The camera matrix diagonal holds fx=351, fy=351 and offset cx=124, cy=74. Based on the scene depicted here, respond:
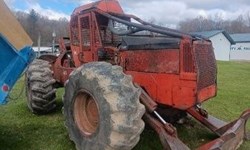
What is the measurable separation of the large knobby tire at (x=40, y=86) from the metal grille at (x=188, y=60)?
3665 millimetres

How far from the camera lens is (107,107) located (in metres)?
4.75

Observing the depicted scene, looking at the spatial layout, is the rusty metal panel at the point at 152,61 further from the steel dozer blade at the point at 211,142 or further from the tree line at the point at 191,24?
the tree line at the point at 191,24

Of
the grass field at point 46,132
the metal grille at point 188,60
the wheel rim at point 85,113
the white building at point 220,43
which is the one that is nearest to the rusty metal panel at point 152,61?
the metal grille at point 188,60

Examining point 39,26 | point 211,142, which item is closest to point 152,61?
point 211,142

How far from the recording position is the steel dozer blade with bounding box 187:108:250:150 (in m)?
5.13

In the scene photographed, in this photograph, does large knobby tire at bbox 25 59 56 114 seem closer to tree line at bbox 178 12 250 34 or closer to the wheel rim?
the wheel rim

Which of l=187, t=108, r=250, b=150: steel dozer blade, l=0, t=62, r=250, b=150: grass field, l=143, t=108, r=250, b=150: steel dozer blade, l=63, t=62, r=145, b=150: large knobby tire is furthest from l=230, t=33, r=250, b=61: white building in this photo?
l=63, t=62, r=145, b=150: large knobby tire

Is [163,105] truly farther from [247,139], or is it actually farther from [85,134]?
[247,139]

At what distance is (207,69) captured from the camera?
209 inches

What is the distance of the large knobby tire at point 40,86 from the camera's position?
301 inches

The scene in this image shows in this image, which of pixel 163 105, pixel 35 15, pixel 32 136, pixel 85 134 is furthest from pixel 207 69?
pixel 35 15

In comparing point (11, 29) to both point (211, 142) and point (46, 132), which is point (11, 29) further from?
point (211, 142)

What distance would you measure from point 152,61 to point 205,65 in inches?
33.0

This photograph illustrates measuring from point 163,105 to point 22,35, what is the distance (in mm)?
2599
